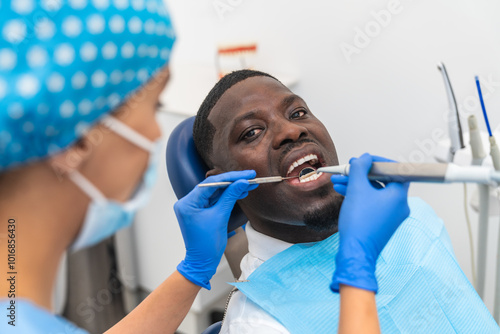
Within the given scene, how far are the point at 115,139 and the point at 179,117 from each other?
4.61 feet

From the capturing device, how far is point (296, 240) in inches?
54.3

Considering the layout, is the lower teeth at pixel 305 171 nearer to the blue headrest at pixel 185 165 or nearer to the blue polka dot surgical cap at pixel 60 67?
Answer: the blue headrest at pixel 185 165

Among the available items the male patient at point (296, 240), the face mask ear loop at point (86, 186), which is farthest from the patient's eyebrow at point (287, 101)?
the face mask ear loop at point (86, 186)

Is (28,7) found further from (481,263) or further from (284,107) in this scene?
(481,263)

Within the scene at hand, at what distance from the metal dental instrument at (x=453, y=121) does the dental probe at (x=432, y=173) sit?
1.72 ft

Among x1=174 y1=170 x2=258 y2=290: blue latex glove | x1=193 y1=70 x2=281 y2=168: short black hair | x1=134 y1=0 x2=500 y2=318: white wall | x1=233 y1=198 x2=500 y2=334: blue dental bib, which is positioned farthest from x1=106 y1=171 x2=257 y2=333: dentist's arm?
x1=134 y1=0 x2=500 y2=318: white wall

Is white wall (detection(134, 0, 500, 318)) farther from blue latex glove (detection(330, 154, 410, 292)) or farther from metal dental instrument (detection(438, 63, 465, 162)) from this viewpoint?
blue latex glove (detection(330, 154, 410, 292))

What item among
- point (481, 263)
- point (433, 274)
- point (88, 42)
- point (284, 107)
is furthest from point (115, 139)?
point (481, 263)

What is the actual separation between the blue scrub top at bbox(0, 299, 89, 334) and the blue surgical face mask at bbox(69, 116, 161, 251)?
89 millimetres

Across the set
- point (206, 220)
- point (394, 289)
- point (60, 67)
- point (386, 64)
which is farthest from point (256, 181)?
point (386, 64)

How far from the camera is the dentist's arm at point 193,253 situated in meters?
1.20

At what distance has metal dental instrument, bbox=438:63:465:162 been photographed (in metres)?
1.39

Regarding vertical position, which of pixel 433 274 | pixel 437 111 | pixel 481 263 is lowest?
pixel 481 263

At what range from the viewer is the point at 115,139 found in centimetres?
61
